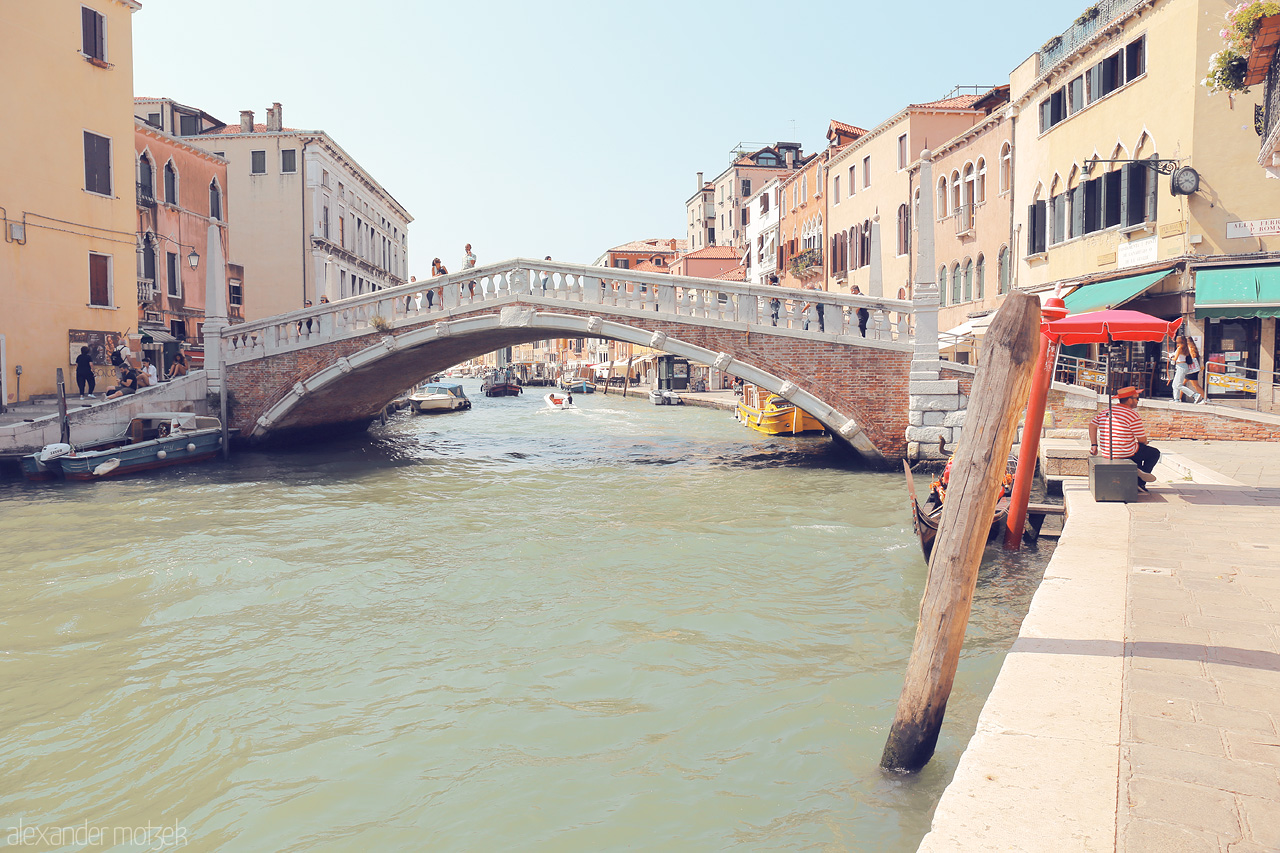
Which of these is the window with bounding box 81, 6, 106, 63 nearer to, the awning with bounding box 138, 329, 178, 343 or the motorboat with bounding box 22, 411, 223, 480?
the awning with bounding box 138, 329, 178, 343

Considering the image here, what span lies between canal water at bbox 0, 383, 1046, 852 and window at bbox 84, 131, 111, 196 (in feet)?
24.4

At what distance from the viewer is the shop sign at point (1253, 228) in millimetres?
10664

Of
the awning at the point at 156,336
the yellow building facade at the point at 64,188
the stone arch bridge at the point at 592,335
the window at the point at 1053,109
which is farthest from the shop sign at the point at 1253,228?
the awning at the point at 156,336

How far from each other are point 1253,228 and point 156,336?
1919 cm

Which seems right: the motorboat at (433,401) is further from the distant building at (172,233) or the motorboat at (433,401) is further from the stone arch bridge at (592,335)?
the stone arch bridge at (592,335)

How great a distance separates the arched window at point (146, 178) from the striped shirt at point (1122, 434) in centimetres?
1869

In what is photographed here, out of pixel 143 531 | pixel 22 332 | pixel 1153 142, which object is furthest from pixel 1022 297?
pixel 22 332

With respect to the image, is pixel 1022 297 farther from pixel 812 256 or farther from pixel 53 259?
pixel 812 256

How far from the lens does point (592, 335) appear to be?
13148 mm

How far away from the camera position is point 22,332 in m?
13.0

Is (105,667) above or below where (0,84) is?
below

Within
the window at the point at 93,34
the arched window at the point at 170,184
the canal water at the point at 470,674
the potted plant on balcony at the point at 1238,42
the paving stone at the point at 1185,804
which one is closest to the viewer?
the paving stone at the point at 1185,804

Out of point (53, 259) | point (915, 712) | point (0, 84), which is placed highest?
point (0, 84)

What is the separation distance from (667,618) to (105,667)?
3112mm
